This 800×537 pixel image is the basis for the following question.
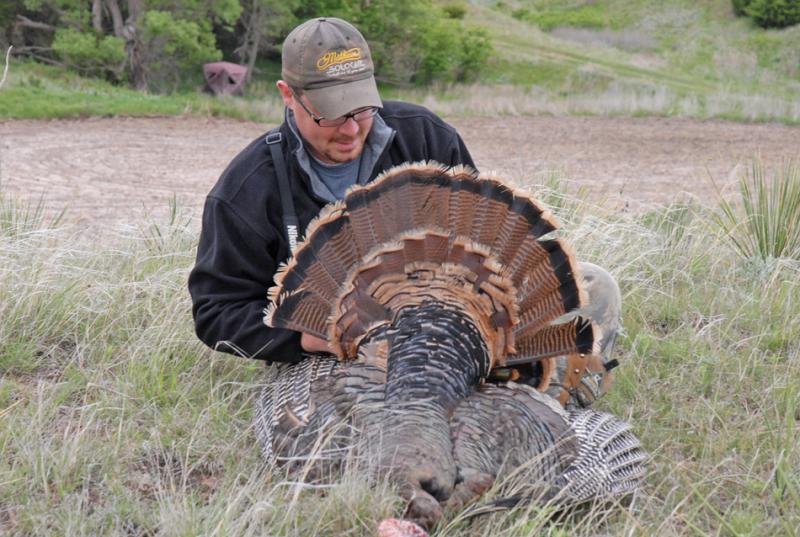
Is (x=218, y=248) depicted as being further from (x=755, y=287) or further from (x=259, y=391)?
(x=755, y=287)

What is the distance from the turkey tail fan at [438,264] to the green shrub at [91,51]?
18.0 metres

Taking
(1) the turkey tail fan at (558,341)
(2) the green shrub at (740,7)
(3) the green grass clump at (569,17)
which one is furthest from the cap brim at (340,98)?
(3) the green grass clump at (569,17)

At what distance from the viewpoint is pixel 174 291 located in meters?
4.29

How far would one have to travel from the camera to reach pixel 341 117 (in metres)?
3.16

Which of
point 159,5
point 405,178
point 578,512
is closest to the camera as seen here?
point 578,512

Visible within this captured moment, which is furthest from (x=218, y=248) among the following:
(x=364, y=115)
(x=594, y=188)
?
(x=594, y=188)

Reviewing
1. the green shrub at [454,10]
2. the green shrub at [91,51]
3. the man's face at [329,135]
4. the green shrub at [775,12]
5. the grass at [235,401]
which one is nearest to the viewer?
the grass at [235,401]

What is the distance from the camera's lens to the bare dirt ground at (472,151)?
878cm

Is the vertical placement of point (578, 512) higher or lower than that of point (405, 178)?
lower

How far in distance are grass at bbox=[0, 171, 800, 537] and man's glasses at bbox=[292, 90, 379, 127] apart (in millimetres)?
1075

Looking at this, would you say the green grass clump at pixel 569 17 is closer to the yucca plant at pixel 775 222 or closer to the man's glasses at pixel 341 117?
the yucca plant at pixel 775 222

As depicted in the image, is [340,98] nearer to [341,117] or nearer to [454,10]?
[341,117]

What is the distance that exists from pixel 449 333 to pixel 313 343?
55 cm

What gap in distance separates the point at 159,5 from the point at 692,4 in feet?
78.2
